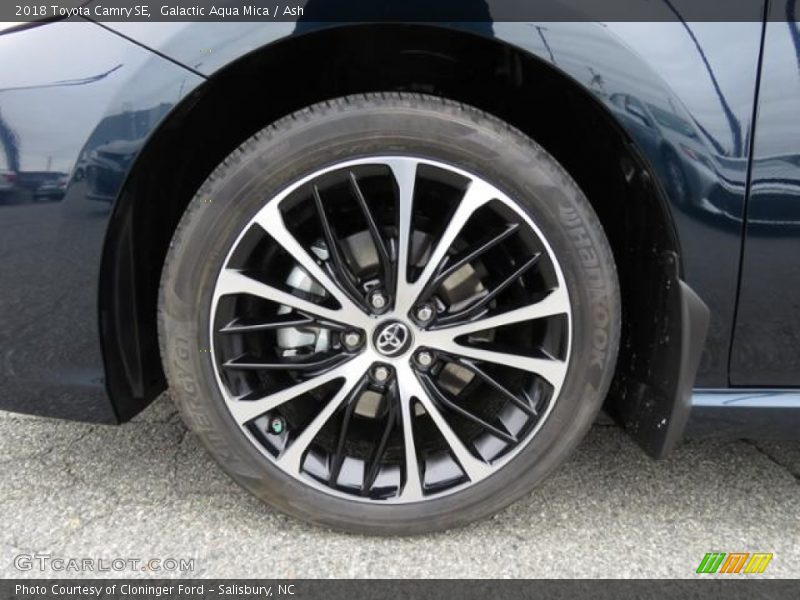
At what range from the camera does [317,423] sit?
1.80 meters

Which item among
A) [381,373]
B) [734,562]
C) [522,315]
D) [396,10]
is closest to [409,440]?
[381,373]

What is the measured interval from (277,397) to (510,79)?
94cm

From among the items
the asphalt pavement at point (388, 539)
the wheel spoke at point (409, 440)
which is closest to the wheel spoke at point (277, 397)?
the wheel spoke at point (409, 440)

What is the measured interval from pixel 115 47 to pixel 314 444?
1.02m

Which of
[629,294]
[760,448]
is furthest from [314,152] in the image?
[760,448]

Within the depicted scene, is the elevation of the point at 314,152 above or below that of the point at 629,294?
above

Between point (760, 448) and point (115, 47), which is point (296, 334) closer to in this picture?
point (115, 47)

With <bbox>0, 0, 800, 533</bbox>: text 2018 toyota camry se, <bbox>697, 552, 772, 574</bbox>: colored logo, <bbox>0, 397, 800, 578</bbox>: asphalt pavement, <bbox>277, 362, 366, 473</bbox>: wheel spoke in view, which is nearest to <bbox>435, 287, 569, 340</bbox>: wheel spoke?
<bbox>0, 0, 800, 533</bbox>: text 2018 toyota camry se

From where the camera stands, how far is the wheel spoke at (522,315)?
173cm

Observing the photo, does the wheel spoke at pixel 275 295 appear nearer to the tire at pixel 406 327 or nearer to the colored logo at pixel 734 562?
the tire at pixel 406 327

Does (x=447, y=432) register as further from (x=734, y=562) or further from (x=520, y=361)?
(x=734, y=562)

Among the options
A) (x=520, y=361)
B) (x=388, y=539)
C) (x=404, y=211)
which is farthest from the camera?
(x=388, y=539)

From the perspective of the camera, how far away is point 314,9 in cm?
156
